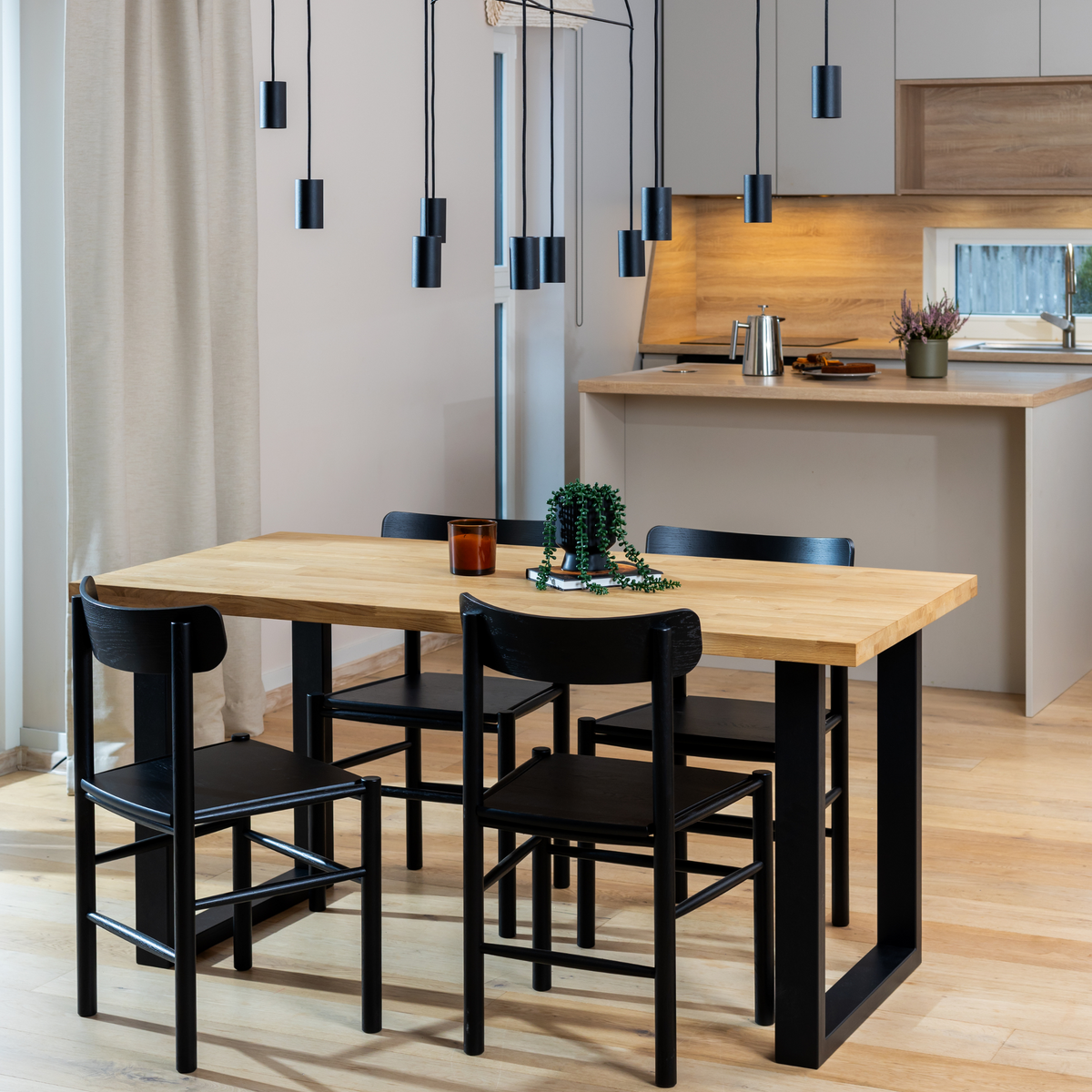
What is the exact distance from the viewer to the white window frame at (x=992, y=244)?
676cm

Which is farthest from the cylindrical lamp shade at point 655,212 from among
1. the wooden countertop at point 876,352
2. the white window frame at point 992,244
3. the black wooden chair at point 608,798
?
the white window frame at point 992,244

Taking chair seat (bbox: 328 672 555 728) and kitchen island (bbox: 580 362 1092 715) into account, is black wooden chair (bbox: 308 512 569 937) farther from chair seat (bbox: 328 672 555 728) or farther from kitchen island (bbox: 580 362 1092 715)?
kitchen island (bbox: 580 362 1092 715)

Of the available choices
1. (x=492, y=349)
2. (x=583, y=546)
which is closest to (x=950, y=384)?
(x=492, y=349)

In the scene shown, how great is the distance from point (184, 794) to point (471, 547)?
29.5 inches

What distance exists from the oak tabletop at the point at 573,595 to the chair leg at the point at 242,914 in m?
0.45

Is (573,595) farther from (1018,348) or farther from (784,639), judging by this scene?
(1018,348)

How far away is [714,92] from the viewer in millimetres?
6785

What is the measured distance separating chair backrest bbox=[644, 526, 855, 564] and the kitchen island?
5.53 ft

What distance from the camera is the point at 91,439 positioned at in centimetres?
399

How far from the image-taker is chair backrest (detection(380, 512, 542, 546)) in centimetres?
345

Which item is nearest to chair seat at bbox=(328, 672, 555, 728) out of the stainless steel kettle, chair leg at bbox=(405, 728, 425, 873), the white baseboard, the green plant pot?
chair leg at bbox=(405, 728, 425, 873)

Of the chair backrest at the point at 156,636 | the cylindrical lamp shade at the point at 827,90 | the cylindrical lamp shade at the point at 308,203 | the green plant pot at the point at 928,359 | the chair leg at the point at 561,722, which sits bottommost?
the chair leg at the point at 561,722

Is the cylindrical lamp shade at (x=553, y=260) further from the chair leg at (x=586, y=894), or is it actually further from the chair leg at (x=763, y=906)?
the chair leg at (x=763, y=906)

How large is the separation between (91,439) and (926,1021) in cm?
252
